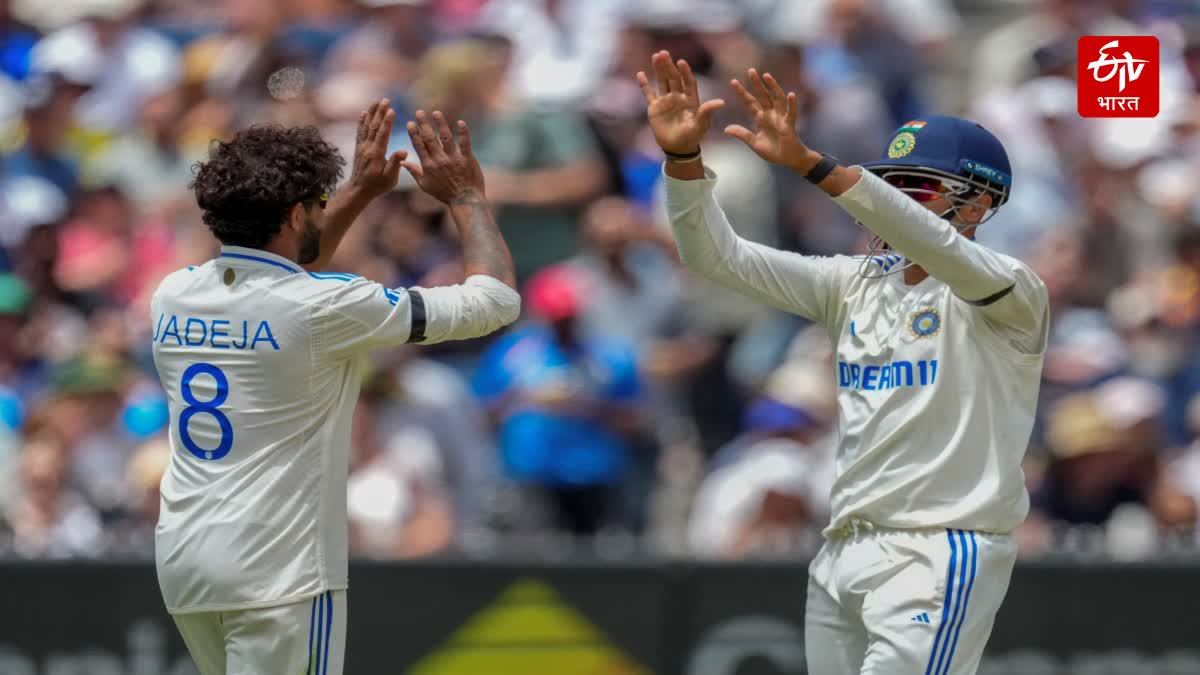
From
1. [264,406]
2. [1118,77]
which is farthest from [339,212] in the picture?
[1118,77]

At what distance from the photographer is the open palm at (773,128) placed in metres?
4.67

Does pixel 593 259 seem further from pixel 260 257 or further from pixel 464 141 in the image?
pixel 260 257

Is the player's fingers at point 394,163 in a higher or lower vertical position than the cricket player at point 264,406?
higher

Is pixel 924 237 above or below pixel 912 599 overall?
above

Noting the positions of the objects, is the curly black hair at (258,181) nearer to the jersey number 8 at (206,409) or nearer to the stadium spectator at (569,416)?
the jersey number 8 at (206,409)

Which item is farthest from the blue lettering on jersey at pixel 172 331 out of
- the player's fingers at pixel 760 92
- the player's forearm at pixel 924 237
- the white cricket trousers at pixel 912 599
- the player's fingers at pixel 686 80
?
Result: the white cricket trousers at pixel 912 599

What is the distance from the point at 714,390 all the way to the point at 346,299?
472 cm

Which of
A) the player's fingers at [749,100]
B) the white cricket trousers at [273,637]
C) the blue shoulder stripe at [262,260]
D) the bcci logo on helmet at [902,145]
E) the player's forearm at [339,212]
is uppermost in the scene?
the player's fingers at [749,100]

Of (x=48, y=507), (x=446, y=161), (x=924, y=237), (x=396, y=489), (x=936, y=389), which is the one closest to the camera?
(x=924, y=237)

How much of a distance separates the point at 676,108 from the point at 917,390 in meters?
0.96

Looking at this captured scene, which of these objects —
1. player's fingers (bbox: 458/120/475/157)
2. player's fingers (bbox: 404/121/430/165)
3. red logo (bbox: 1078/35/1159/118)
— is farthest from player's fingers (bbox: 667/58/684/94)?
red logo (bbox: 1078/35/1159/118)

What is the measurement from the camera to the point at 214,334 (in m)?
4.72

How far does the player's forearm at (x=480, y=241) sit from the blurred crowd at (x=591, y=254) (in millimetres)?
3313

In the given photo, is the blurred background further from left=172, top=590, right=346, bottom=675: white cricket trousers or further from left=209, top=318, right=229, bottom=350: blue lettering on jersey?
left=209, top=318, right=229, bottom=350: blue lettering on jersey
